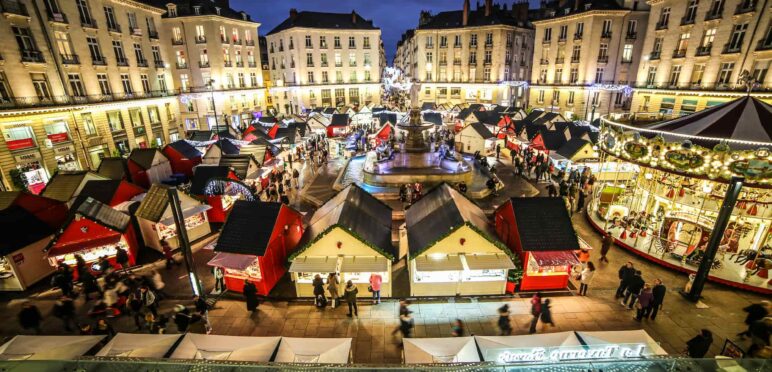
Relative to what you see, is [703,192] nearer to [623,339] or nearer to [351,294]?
[623,339]

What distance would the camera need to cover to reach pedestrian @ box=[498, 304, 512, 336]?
9.41m

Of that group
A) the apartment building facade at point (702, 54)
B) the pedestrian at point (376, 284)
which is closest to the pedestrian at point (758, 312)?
the pedestrian at point (376, 284)

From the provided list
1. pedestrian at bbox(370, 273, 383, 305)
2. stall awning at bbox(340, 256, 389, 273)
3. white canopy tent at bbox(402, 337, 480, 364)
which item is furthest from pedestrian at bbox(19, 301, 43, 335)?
white canopy tent at bbox(402, 337, 480, 364)

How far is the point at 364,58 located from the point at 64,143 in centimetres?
4295

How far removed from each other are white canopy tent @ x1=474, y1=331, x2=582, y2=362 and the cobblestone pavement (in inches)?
110

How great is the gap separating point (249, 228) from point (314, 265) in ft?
8.59

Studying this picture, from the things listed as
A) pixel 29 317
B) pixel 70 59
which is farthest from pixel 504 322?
pixel 70 59

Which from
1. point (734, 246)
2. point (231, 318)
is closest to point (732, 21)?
point (734, 246)

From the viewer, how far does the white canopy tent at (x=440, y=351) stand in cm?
661

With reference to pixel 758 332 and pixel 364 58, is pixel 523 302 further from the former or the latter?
pixel 364 58

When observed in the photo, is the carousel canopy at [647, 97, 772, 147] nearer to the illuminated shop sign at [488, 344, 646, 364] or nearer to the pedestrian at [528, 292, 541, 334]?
the pedestrian at [528, 292, 541, 334]

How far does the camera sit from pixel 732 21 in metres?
27.9

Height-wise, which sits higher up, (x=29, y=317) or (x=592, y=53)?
(x=592, y=53)

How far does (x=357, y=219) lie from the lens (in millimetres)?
11398
